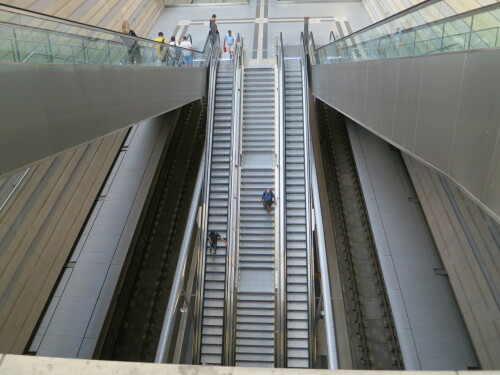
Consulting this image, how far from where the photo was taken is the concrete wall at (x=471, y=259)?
22.9 feet

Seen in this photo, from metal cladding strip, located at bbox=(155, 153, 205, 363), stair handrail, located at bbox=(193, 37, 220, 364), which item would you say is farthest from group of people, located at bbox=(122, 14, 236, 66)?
metal cladding strip, located at bbox=(155, 153, 205, 363)

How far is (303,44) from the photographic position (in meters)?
13.9

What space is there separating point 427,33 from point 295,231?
541cm

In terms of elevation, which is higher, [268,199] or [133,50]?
[133,50]

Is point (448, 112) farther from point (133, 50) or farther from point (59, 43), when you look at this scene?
point (133, 50)

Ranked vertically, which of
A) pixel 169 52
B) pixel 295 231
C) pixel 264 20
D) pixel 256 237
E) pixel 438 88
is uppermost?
pixel 264 20

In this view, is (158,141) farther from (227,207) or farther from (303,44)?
(303,44)

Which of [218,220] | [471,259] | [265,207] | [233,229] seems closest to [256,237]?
[233,229]

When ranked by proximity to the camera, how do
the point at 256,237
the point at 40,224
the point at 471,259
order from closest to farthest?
the point at 471,259 → the point at 40,224 → the point at 256,237

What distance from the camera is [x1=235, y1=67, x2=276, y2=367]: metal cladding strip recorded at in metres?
8.27

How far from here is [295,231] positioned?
9516 mm

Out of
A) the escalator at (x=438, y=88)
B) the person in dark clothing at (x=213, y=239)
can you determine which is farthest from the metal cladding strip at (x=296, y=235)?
the escalator at (x=438, y=88)

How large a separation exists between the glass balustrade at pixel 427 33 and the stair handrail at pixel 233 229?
11.2 ft

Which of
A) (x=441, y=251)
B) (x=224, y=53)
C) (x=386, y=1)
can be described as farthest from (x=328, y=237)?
(x=386, y=1)
